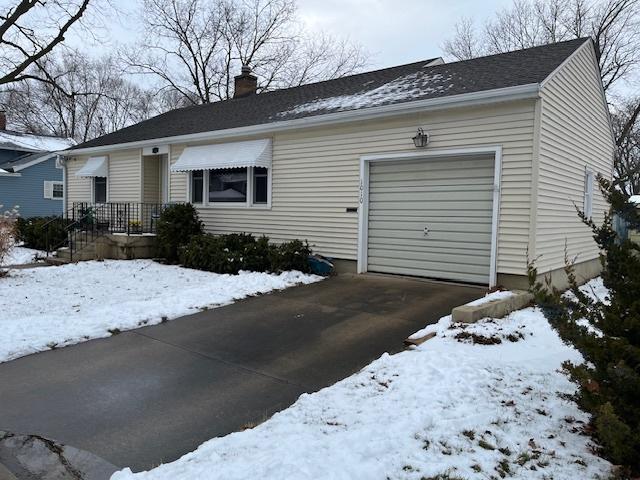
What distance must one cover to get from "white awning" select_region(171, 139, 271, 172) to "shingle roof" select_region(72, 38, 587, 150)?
478mm

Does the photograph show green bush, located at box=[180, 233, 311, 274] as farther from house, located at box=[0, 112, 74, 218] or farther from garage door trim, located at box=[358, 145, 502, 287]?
house, located at box=[0, 112, 74, 218]

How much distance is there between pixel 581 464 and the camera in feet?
9.12

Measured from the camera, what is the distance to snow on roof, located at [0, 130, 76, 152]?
25.1 metres

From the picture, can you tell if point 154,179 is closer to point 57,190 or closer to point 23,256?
point 23,256

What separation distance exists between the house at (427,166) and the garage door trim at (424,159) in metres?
0.02

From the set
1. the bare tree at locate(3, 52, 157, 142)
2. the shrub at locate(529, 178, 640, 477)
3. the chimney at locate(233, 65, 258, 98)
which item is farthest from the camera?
the bare tree at locate(3, 52, 157, 142)

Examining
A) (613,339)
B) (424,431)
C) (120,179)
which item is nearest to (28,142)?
(120,179)

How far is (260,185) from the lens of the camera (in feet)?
36.5

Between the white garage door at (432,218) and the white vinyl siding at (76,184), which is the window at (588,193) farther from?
the white vinyl siding at (76,184)

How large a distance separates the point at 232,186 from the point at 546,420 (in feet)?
31.1

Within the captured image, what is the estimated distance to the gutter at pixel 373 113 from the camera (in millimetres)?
7121

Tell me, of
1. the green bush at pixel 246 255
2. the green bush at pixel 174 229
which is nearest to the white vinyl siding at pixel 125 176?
the green bush at pixel 174 229

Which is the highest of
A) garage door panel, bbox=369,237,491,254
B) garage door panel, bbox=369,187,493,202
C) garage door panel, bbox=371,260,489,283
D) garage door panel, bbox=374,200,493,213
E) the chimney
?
the chimney

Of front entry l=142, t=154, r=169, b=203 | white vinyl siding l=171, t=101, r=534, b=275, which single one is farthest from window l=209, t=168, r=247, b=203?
front entry l=142, t=154, r=169, b=203
